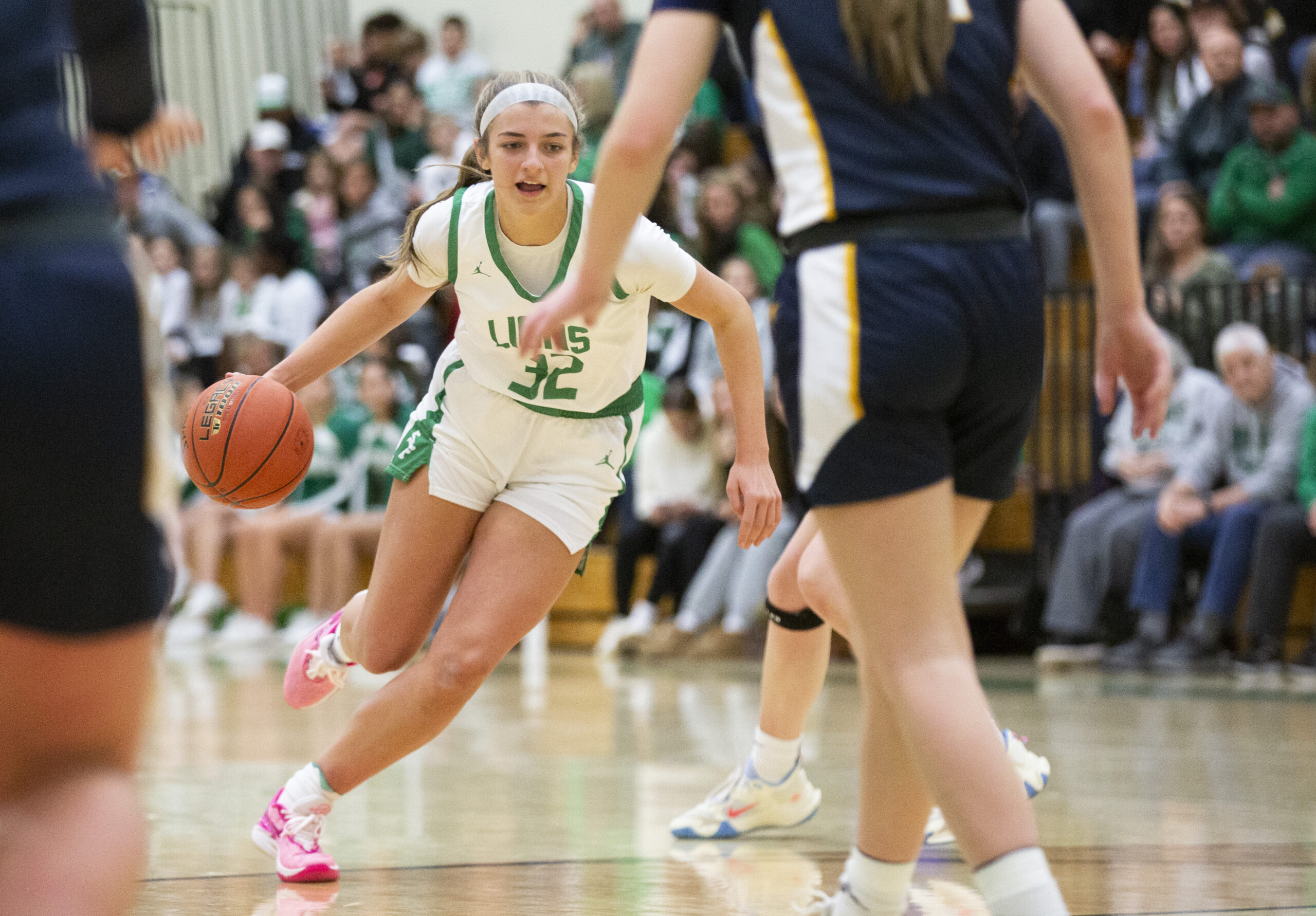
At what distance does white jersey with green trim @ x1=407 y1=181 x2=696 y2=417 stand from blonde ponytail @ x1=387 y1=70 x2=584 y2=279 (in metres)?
Result: 0.02

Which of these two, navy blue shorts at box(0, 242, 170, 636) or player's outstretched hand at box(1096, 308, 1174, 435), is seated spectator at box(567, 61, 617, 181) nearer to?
player's outstretched hand at box(1096, 308, 1174, 435)

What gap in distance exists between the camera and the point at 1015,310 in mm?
2107

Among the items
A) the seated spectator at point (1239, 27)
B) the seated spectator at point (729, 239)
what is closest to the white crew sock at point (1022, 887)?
the seated spectator at point (729, 239)

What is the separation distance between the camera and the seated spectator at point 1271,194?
353 inches

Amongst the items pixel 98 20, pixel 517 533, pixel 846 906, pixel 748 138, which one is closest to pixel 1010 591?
pixel 748 138

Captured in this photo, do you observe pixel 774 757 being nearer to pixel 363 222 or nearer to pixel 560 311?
pixel 560 311

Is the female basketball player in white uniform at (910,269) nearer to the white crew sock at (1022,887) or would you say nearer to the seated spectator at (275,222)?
the white crew sock at (1022,887)

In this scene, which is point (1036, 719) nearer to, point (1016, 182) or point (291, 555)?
point (1016, 182)

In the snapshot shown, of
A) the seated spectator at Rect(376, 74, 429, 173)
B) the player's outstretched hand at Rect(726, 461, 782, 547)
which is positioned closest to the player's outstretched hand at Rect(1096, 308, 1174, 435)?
the player's outstretched hand at Rect(726, 461, 782, 547)

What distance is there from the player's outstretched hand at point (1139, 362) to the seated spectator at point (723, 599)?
7.21m

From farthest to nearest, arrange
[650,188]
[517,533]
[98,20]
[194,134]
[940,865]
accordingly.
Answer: [940,865] < [517,533] < [194,134] < [650,188] < [98,20]

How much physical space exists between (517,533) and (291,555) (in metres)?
8.77

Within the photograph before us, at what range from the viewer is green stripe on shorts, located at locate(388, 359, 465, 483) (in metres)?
3.41

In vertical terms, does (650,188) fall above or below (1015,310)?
above
